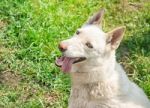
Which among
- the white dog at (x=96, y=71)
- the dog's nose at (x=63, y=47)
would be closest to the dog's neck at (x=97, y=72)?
the white dog at (x=96, y=71)

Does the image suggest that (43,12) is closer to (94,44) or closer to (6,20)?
(6,20)

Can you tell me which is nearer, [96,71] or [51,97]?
[96,71]

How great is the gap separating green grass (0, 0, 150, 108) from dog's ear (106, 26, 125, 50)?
1.29 meters

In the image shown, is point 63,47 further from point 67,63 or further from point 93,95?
point 93,95

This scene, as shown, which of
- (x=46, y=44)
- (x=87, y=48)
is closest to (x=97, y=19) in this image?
(x=87, y=48)

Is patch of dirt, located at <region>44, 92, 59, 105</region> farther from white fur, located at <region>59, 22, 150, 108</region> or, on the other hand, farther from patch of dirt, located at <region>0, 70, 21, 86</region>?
white fur, located at <region>59, 22, 150, 108</region>

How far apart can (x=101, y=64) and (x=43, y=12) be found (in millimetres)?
2309

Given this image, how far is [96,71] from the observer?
4.73 m

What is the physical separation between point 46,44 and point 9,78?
708 millimetres

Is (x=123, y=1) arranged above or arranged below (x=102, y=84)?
Answer: above

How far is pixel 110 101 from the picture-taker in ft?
15.9

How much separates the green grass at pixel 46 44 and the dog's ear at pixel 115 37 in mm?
1286

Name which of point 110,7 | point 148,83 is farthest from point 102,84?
point 110,7

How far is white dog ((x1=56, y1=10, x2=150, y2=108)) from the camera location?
15.2ft
